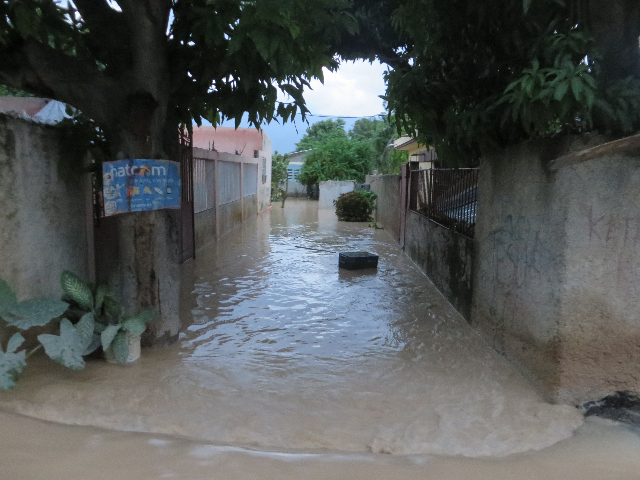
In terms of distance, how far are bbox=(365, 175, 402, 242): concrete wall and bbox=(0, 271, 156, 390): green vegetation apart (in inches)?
343

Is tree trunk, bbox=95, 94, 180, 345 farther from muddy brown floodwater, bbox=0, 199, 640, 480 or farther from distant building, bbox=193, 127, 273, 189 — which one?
distant building, bbox=193, 127, 273, 189

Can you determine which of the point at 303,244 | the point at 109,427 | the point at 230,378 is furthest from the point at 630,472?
the point at 303,244

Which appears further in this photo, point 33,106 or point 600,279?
point 33,106

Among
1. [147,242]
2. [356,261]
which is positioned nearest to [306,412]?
[147,242]

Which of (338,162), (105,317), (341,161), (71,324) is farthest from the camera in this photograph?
(341,161)

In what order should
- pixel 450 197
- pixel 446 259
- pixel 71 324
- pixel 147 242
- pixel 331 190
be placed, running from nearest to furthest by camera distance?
pixel 71 324, pixel 147 242, pixel 446 259, pixel 450 197, pixel 331 190

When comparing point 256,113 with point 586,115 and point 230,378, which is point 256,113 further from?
point 586,115

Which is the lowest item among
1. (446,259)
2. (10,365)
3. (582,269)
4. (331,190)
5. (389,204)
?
(10,365)

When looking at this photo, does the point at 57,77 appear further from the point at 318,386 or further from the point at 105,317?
the point at 318,386

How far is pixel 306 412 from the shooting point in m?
3.50

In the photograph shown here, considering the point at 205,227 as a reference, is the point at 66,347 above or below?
below

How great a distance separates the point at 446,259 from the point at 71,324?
480 cm

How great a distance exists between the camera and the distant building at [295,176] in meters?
32.0

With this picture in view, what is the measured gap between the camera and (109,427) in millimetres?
3133
